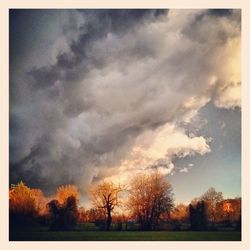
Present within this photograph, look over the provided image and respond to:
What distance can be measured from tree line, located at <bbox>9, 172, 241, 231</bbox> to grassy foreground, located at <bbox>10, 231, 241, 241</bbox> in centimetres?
9

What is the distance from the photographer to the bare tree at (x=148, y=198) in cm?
677

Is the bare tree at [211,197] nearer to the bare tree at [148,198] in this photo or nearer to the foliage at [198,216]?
the foliage at [198,216]

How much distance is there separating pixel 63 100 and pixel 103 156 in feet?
3.12

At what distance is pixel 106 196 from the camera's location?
6.79m

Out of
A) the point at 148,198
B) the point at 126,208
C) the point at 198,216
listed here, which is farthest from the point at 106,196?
the point at 198,216

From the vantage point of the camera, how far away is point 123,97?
6.80 m

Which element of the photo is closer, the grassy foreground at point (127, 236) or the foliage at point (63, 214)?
the grassy foreground at point (127, 236)

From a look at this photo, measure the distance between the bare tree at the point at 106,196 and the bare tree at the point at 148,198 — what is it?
0.20 metres

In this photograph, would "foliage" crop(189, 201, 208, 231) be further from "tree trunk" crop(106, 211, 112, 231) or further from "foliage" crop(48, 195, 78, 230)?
"foliage" crop(48, 195, 78, 230)

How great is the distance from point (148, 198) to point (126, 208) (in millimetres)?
341

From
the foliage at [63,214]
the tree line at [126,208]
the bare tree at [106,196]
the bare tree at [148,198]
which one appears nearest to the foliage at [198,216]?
the tree line at [126,208]

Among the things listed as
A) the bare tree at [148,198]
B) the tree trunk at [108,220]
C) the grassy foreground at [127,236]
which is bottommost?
the grassy foreground at [127,236]

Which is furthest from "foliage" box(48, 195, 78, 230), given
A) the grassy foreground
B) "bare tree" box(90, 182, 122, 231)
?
"bare tree" box(90, 182, 122, 231)

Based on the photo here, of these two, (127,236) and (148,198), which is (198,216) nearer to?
(148,198)
